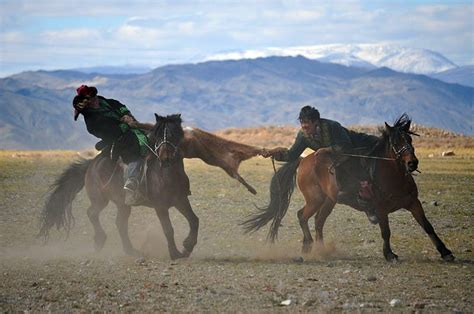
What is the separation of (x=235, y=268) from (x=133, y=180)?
248 centimetres

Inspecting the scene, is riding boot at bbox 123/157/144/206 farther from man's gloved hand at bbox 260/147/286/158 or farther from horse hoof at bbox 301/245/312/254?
horse hoof at bbox 301/245/312/254

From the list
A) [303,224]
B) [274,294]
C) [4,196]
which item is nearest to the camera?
[274,294]

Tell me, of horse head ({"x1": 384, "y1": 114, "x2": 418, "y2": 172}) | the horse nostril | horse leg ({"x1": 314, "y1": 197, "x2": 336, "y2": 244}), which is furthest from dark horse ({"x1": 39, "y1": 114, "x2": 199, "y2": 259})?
the horse nostril

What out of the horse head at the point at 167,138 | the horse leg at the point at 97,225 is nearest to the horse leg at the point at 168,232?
the horse head at the point at 167,138

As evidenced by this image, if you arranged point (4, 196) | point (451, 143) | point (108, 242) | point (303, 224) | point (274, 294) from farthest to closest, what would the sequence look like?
point (451, 143) → point (4, 196) → point (108, 242) → point (303, 224) → point (274, 294)

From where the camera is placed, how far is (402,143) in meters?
14.3

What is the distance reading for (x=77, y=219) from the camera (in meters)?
21.4

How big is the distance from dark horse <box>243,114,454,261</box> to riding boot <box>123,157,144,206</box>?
273 cm

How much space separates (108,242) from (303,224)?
4.20 m

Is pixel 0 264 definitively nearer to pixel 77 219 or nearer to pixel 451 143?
pixel 77 219

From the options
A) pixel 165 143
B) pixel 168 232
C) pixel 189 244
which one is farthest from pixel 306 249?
pixel 165 143

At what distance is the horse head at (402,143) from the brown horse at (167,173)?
7.43 feet

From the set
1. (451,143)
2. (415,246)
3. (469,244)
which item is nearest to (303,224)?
(415,246)

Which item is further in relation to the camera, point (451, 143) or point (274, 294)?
point (451, 143)
